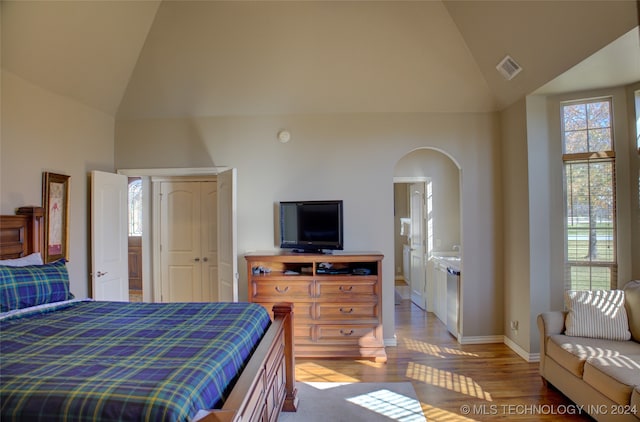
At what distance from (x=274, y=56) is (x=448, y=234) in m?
3.52

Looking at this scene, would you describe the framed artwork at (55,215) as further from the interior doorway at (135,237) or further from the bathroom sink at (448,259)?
the bathroom sink at (448,259)

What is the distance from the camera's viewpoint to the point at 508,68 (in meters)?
3.12

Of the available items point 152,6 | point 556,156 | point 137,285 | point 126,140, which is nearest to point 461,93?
point 556,156

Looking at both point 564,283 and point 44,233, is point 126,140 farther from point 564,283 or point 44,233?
point 564,283

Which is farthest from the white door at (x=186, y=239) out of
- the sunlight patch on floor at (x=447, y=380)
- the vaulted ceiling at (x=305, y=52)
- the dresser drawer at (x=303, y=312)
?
the sunlight patch on floor at (x=447, y=380)

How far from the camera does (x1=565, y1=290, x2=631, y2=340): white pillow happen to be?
2520mm

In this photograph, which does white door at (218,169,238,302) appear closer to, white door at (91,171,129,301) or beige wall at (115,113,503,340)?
beige wall at (115,113,503,340)

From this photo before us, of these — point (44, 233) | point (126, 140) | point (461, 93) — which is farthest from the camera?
point (126, 140)

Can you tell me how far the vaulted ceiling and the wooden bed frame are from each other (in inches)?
52.4

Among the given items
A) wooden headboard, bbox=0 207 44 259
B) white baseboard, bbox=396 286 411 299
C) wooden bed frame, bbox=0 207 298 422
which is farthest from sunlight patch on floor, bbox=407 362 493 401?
wooden headboard, bbox=0 207 44 259

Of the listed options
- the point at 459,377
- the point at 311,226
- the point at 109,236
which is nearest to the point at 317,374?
the point at 459,377

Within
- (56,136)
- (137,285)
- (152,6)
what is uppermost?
(152,6)

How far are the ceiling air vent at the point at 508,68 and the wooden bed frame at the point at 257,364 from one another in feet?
9.98

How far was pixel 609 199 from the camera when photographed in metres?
3.15
